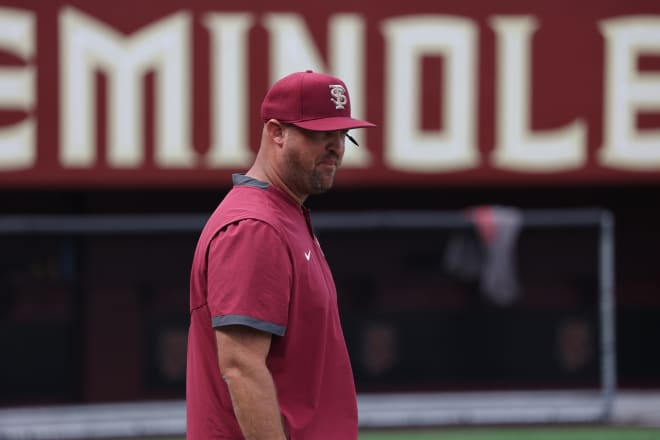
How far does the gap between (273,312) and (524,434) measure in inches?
281

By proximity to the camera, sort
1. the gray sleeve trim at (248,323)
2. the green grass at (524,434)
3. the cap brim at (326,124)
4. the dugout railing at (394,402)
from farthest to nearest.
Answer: the dugout railing at (394,402)
the green grass at (524,434)
the cap brim at (326,124)
the gray sleeve trim at (248,323)

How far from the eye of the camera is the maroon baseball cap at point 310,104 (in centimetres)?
331

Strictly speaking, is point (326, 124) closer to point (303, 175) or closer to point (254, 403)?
point (303, 175)

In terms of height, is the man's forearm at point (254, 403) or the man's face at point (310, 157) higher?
the man's face at point (310, 157)

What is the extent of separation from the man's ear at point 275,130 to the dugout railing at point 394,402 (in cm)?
683

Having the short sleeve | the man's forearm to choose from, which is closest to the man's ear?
the short sleeve

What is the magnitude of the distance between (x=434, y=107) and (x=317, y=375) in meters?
7.98

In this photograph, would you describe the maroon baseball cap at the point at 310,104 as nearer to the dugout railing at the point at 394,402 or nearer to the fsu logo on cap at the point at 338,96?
the fsu logo on cap at the point at 338,96

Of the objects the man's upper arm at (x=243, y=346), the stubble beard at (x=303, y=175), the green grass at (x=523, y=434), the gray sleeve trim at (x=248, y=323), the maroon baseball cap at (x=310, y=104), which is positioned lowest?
the green grass at (x=523, y=434)

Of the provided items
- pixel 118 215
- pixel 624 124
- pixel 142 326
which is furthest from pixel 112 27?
pixel 624 124

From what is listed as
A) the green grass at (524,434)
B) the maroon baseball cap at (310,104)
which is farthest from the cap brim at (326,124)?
the green grass at (524,434)

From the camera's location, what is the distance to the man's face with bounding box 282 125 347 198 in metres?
3.34

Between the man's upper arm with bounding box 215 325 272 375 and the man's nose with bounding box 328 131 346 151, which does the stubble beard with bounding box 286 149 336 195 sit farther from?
the man's upper arm with bounding box 215 325 272 375

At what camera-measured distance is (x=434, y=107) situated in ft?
36.4
